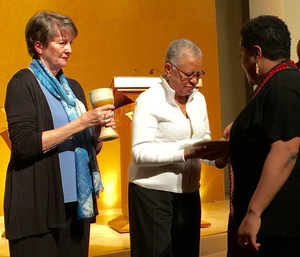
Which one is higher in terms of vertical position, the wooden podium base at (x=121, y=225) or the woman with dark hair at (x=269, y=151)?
the woman with dark hair at (x=269, y=151)

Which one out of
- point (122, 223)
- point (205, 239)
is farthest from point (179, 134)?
point (122, 223)

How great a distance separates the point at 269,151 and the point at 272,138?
2.8 inches

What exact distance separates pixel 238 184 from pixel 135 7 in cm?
432

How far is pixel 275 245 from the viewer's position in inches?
62.6

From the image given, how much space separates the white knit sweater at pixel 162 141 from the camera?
2188 millimetres

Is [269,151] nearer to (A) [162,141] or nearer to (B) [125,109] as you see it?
(A) [162,141]

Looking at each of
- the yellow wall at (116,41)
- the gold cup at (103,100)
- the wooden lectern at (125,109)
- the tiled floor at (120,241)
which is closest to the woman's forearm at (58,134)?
the gold cup at (103,100)

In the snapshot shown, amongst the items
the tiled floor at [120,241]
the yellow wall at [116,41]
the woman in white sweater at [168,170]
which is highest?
the yellow wall at [116,41]

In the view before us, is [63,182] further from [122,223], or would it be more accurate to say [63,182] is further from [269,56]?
[122,223]

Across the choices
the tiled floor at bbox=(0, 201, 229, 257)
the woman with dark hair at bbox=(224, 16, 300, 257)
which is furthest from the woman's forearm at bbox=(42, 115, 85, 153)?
the tiled floor at bbox=(0, 201, 229, 257)

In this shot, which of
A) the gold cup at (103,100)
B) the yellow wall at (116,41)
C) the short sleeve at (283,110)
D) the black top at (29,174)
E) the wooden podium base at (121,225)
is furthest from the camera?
the yellow wall at (116,41)

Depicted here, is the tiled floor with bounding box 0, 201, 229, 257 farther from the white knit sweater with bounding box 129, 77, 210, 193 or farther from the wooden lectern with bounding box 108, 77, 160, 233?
the white knit sweater with bounding box 129, 77, 210, 193

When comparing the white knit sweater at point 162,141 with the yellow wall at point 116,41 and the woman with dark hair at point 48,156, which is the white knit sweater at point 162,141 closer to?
the woman with dark hair at point 48,156

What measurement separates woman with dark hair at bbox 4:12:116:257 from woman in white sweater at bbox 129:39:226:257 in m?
0.25
